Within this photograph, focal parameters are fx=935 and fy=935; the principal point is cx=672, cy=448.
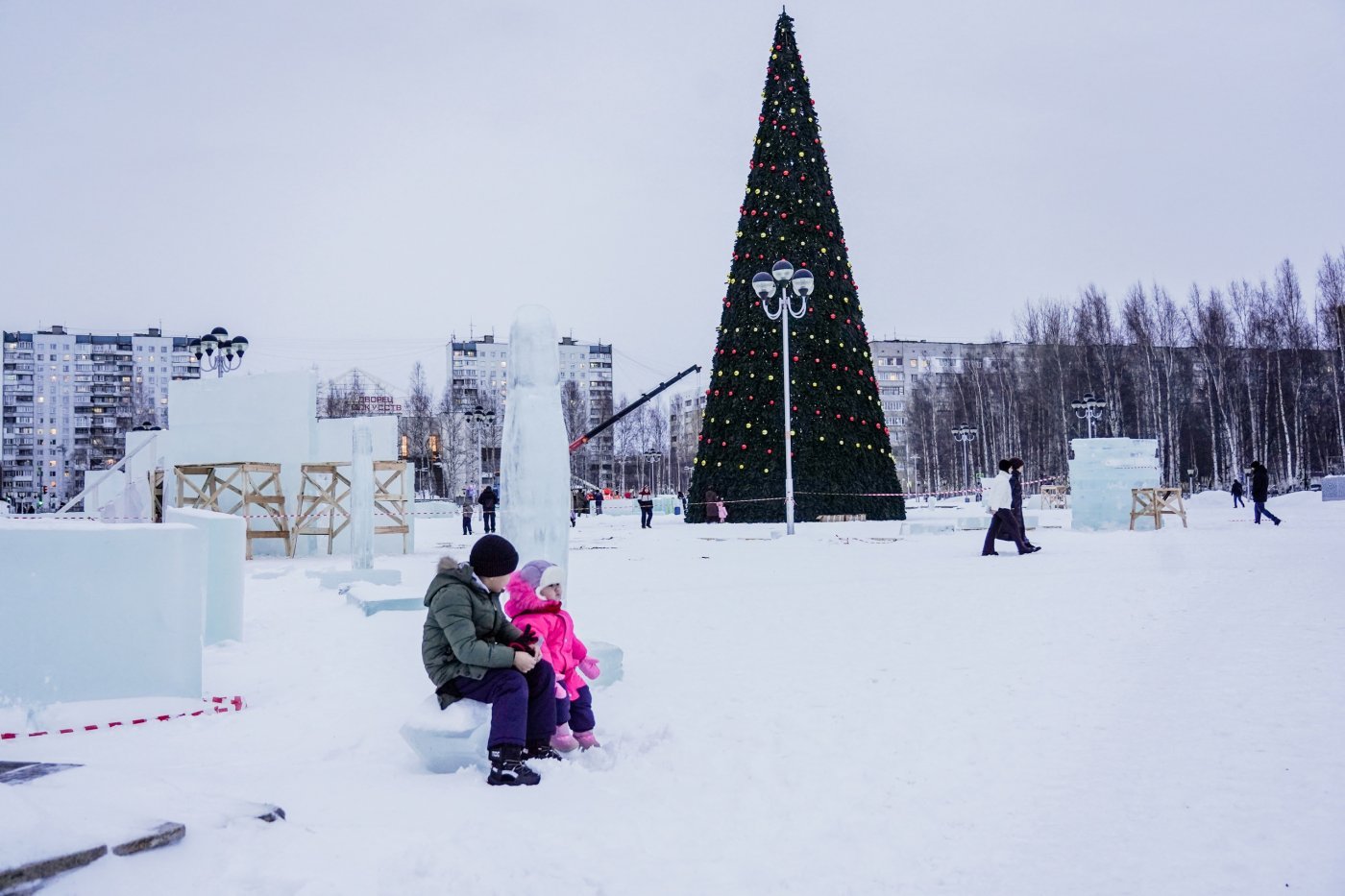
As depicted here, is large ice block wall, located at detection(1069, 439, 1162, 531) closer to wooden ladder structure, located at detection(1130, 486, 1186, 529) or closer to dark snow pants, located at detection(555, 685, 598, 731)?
wooden ladder structure, located at detection(1130, 486, 1186, 529)

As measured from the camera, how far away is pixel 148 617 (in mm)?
5305

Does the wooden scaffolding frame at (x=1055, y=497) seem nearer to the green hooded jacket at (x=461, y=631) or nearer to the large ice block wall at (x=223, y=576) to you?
the large ice block wall at (x=223, y=576)

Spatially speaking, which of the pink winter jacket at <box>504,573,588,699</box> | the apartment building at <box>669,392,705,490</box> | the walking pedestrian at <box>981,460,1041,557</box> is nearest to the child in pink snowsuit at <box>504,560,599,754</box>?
the pink winter jacket at <box>504,573,588,699</box>

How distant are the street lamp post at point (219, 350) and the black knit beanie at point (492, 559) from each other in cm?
2008

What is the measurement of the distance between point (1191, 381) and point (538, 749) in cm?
6261

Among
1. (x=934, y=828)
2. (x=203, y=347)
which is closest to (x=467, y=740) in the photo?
(x=934, y=828)

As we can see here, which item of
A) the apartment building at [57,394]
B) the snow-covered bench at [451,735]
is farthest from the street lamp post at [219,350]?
the apartment building at [57,394]

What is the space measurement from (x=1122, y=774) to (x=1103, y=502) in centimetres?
1868

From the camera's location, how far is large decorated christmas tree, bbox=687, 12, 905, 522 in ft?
82.6

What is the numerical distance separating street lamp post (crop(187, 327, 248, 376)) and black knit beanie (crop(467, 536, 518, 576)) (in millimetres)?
20082

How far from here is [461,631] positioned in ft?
13.5

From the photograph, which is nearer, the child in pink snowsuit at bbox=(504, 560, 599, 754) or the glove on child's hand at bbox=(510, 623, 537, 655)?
the glove on child's hand at bbox=(510, 623, 537, 655)

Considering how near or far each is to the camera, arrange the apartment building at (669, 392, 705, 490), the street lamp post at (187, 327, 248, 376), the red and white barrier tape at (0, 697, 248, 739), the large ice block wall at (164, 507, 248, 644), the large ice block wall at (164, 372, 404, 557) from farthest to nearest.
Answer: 1. the apartment building at (669, 392, 705, 490)
2. the street lamp post at (187, 327, 248, 376)
3. the large ice block wall at (164, 372, 404, 557)
4. the large ice block wall at (164, 507, 248, 644)
5. the red and white barrier tape at (0, 697, 248, 739)

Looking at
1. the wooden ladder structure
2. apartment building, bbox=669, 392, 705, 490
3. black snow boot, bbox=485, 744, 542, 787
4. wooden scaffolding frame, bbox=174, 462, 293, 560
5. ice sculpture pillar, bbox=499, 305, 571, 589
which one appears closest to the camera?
black snow boot, bbox=485, 744, 542, 787
